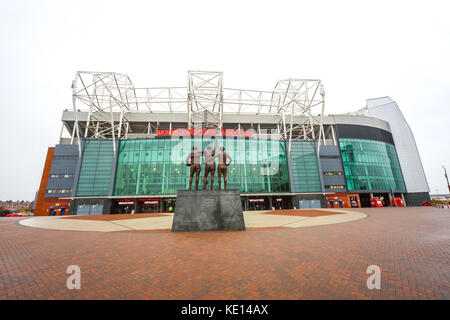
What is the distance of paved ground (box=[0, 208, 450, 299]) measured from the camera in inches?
149

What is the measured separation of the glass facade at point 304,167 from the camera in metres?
44.2

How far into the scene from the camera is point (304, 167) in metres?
45.6

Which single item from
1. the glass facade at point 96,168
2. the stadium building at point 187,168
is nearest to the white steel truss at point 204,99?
the stadium building at point 187,168

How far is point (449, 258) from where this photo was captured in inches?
225

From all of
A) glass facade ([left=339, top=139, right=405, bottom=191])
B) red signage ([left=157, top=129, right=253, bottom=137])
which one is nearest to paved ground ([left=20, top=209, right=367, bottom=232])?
red signage ([left=157, top=129, right=253, bottom=137])

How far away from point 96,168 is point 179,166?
770 inches

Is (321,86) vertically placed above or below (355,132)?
above

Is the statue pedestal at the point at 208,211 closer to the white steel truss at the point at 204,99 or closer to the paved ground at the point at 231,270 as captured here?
the paved ground at the point at 231,270

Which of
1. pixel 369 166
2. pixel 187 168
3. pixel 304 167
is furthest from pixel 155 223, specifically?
pixel 369 166

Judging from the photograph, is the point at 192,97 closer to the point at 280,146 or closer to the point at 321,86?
the point at 280,146

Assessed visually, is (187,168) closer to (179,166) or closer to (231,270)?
(179,166)

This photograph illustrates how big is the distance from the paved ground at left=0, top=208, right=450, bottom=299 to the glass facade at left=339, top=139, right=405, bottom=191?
51.5 meters

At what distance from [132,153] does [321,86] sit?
172 feet
